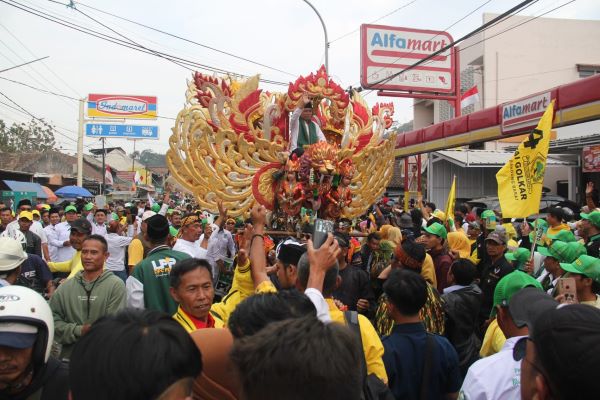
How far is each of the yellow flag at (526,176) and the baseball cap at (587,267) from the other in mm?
1350

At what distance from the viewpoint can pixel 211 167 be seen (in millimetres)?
4965

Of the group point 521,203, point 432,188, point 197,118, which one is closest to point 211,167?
point 197,118

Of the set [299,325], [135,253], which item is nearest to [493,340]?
[299,325]

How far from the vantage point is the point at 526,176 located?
4.52 m

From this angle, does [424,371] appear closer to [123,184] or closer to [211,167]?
[211,167]

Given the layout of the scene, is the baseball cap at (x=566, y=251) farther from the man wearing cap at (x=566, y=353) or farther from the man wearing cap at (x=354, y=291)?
the man wearing cap at (x=566, y=353)

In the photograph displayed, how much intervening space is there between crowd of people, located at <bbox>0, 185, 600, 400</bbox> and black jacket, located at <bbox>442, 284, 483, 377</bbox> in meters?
0.01

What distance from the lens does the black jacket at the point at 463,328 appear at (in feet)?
11.2

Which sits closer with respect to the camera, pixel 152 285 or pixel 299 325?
pixel 299 325

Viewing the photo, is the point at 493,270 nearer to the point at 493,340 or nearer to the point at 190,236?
the point at 493,340

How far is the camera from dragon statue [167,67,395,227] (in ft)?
16.0

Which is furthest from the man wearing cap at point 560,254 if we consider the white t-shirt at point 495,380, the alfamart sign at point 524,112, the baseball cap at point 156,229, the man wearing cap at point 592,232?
the alfamart sign at point 524,112

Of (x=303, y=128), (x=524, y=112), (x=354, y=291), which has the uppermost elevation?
(x=524, y=112)

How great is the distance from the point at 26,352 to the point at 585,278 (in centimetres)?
307
